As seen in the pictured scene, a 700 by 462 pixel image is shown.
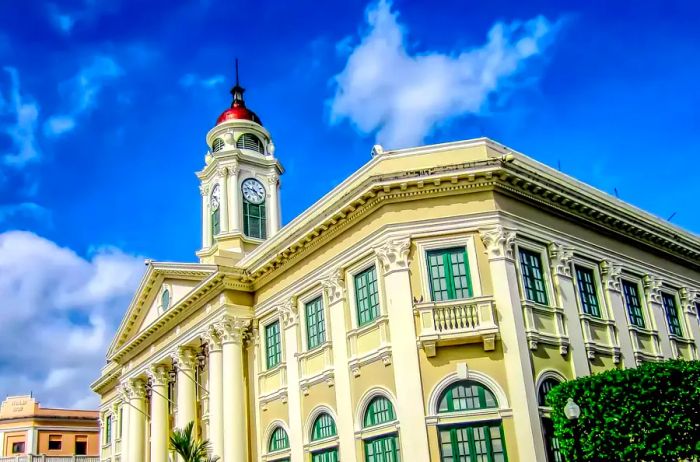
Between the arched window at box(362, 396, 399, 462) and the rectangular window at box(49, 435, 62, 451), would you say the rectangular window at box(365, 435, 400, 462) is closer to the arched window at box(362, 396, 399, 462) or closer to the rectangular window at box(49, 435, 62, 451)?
the arched window at box(362, 396, 399, 462)

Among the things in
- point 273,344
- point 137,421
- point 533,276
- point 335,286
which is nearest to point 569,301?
point 533,276

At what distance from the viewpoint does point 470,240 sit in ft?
69.4

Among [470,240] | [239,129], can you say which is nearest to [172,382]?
[239,129]

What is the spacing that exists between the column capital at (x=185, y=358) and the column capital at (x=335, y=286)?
9.10 metres

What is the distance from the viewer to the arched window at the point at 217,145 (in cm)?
3653

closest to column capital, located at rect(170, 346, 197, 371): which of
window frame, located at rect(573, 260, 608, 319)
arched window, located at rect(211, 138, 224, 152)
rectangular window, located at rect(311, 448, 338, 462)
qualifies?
rectangular window, located at rect(311, 448, 338, 462)

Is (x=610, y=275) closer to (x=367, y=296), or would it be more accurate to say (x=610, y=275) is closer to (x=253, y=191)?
(x=367, y=296)

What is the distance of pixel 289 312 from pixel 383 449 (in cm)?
649

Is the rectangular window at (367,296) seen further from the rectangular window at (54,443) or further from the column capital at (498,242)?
the rectangular window at (54,443)

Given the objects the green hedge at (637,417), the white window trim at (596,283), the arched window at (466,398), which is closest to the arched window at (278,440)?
the arched window at (466,398)

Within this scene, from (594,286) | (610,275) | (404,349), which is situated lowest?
(404,349)

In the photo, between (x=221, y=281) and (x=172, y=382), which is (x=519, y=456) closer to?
(x=221, y=281)

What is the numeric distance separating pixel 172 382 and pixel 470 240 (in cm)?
1786

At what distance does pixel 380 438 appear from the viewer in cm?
2105
